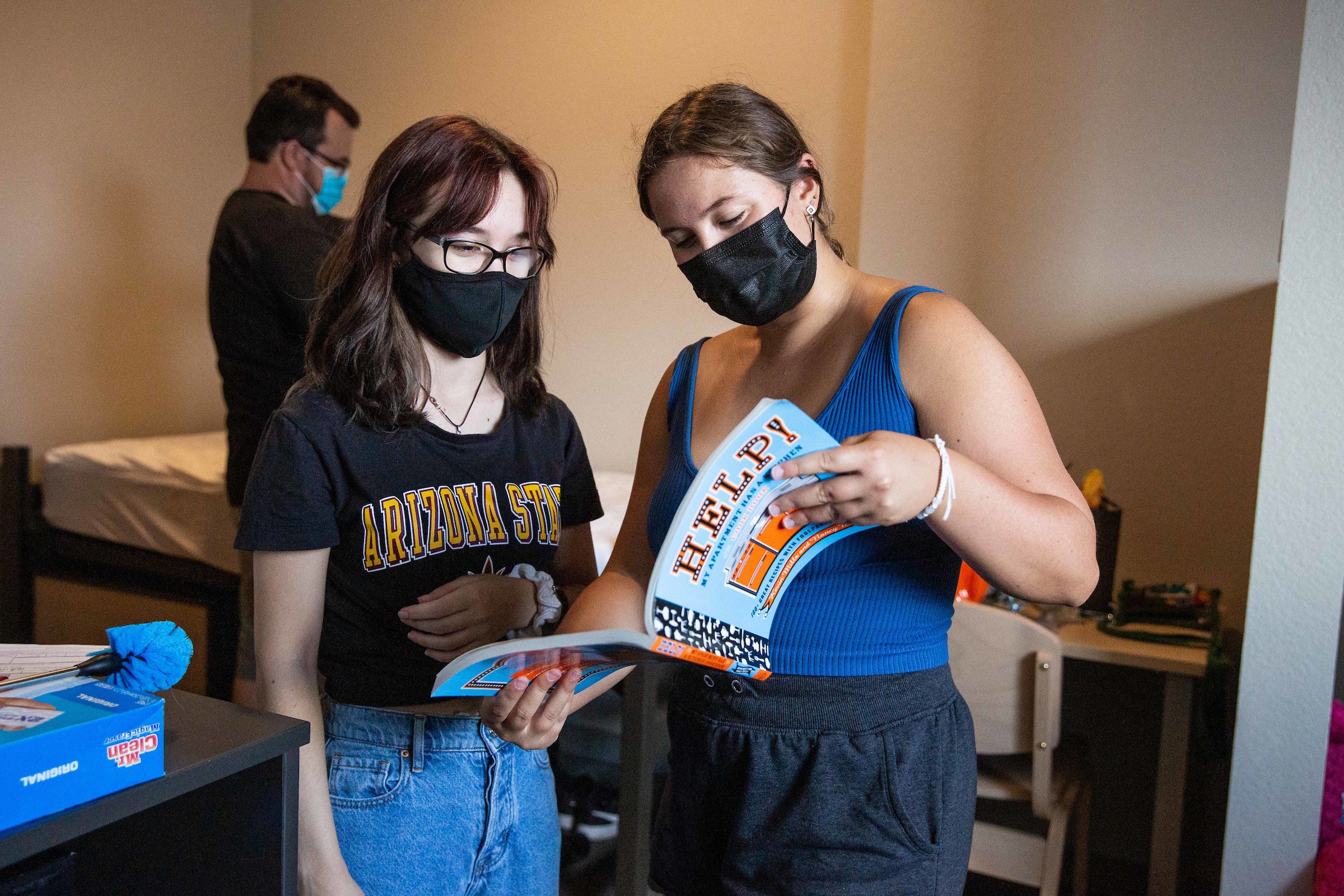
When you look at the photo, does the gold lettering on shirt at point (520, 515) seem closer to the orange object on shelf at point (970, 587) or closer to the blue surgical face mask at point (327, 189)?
the orange object on shelf at point (970, 587)

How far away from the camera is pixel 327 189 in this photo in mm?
2455

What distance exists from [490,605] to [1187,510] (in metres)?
1.99

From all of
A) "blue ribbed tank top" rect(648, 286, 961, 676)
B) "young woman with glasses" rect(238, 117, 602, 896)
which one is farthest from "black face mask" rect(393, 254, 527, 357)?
"blue ribbed tank top" rect(648, 286, 961, 676)

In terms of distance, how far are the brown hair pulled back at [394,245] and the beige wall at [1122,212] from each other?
5.96ft

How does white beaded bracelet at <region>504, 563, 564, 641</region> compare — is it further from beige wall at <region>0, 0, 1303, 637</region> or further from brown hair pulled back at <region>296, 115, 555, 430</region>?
beige wall at <region>0, 0, 1303, 637</region>

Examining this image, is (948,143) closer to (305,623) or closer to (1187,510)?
(1187,510)

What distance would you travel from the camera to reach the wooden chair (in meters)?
1.79

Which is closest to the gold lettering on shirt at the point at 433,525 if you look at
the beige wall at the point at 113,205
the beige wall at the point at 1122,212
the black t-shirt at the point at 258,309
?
the black t-shirt at the point at 258,309

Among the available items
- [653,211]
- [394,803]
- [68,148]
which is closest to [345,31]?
[68,148]

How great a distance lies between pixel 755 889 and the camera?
35.6 inches

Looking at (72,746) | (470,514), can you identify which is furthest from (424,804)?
(72,746)

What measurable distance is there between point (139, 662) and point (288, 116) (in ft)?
6.22

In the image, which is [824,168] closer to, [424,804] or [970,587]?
[970,587]

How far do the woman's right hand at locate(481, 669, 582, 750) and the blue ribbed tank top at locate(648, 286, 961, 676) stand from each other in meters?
0.18
